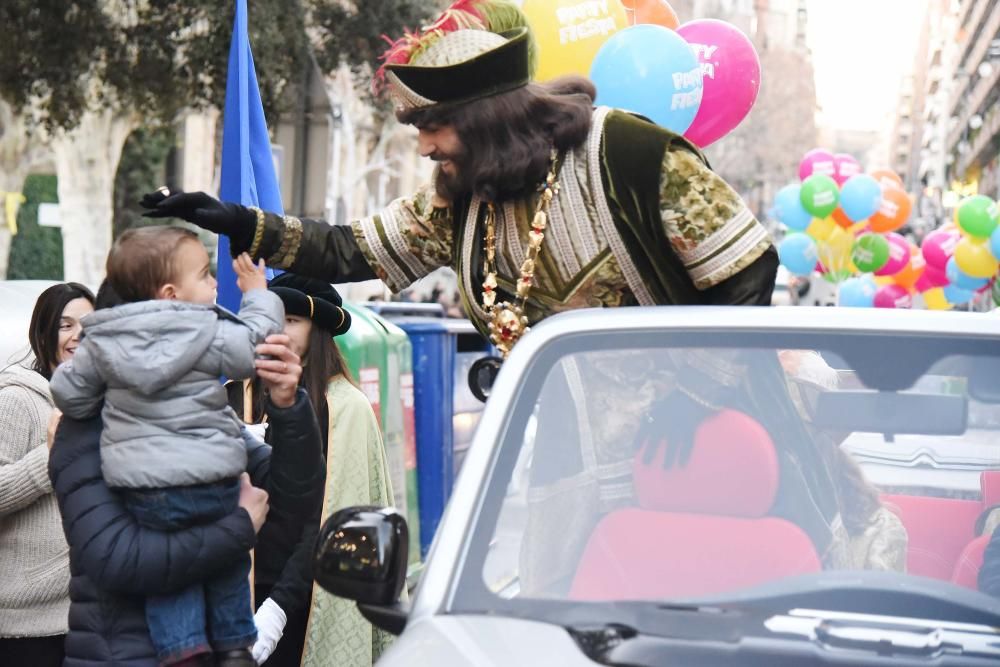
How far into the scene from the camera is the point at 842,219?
1978cm

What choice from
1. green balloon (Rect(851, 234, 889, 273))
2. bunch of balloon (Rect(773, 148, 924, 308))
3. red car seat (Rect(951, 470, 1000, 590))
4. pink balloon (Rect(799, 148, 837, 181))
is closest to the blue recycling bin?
red car seat (Rect(951, 470, 1000, 590))

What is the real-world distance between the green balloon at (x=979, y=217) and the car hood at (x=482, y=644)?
662 inches

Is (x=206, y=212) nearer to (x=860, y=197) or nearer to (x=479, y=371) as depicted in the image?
(x=479, y=371)

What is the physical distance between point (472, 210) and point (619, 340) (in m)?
1.01

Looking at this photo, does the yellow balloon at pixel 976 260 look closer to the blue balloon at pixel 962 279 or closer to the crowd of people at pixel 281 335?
the blue balloon at pixel 962 279

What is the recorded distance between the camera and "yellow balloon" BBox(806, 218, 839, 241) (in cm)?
2005

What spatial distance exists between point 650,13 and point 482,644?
540cm

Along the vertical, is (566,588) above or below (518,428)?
below

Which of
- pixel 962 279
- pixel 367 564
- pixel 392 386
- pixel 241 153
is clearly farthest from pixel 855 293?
pixel 367 564

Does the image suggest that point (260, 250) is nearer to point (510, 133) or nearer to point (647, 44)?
point (510, 133)

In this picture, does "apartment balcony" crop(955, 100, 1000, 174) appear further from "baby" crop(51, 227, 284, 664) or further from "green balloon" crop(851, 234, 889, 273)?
"baby" crop(51, 227, 284, 664)

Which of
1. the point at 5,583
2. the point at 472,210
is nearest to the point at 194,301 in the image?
the point at 472,210

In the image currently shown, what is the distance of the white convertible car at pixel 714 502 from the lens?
2.37 m

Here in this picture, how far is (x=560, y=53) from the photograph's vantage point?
6.43 meters
